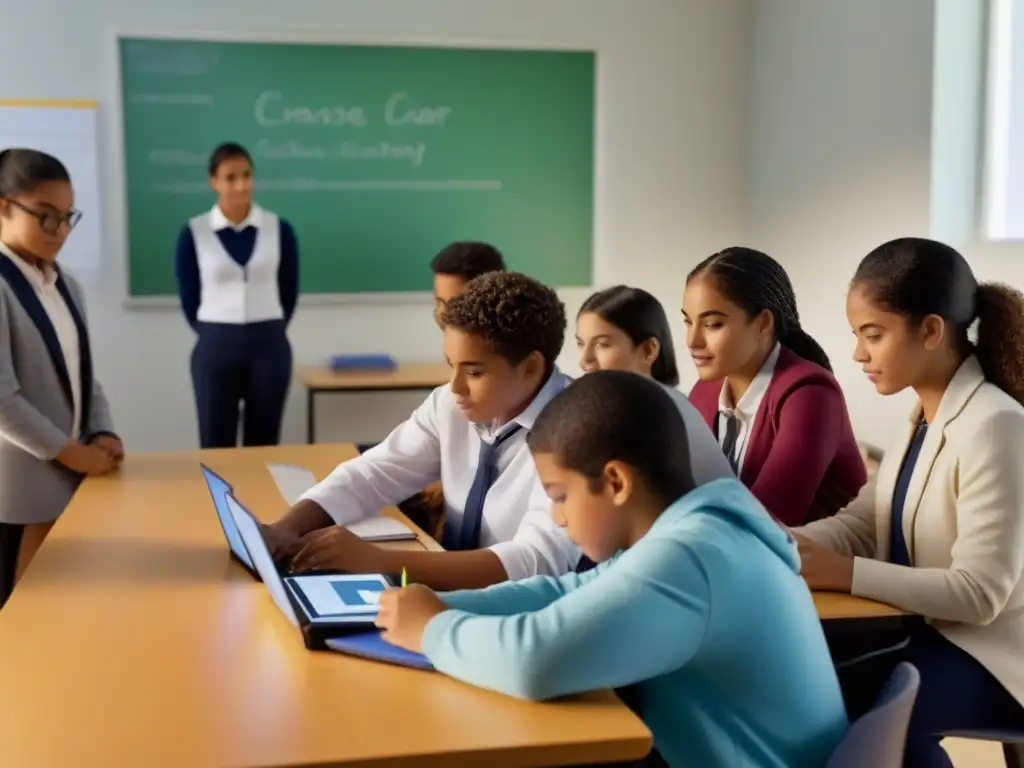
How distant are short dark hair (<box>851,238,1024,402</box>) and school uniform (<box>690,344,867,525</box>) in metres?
0.31

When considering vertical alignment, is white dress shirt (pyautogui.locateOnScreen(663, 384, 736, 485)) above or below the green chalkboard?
below

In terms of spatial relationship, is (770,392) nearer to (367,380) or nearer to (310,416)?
(367,380)

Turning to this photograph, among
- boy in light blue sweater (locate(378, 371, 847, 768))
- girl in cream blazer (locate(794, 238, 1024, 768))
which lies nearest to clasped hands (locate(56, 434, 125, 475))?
boy in light blue sweater (locate(378, 371, 847, 768))

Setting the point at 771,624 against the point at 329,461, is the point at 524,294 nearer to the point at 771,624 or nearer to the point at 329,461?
the point at 771,624

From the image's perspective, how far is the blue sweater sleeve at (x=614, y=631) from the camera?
4.34 feet

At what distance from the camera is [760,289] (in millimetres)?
2363

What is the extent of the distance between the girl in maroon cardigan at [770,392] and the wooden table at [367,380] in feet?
8.15

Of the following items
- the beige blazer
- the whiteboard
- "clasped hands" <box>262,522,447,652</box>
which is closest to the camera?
"clasped hands" <box>262,522,447,652</box>

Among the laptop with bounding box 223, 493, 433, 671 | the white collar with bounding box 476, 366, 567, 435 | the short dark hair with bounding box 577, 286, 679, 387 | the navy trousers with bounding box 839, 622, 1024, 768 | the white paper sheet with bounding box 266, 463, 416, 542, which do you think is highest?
the short dark hair with bounding box 577, 286, 679, 387

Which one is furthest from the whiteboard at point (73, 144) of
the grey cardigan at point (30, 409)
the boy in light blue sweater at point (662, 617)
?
the boy in light blue sweater at point (662, 617)

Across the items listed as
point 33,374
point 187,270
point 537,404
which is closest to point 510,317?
point 537,404

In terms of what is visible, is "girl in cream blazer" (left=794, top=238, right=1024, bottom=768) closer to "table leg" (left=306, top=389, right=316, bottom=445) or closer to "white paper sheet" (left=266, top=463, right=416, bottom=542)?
"white paper sheet" (left=266, top=463, right=416, bottom=542)

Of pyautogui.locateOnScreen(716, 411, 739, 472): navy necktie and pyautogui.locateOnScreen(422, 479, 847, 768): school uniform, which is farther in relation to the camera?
pyautogui.locateOnScreen(716, 411, 739, 472): navy necktie

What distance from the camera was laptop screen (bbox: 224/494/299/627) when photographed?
5.48 ft
